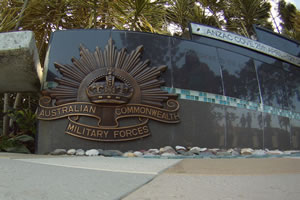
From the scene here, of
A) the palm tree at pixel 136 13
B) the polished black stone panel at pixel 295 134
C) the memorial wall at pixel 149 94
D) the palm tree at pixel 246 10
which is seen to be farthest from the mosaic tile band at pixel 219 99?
the palm tree at pixel 246 10

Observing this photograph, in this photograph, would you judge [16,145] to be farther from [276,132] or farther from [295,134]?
[295,134]

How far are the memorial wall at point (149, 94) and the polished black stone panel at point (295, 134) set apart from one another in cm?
73

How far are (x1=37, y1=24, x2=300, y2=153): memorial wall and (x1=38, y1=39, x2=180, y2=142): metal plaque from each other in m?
0.02

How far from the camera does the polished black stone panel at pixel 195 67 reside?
16.5 ft

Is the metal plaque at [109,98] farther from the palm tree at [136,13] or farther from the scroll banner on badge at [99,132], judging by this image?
the palm tree at [136,13]

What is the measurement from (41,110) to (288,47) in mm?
7044

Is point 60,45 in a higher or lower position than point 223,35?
lower

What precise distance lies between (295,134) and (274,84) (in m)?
1.44

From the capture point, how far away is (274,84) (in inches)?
251

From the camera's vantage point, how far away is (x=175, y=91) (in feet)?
16.1

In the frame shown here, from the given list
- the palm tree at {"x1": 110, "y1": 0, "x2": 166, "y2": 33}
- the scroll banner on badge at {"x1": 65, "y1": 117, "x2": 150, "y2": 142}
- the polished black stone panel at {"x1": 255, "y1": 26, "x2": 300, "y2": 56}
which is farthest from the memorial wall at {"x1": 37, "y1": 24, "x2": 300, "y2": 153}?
the palm tree at {"x1": 110, "y1": 0, "x2": 166, "y2": 33}

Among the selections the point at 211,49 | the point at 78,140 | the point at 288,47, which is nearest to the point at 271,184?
the point at 78,140

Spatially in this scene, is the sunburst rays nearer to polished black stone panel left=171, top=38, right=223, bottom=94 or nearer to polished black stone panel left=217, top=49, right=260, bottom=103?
polished black stone panel left=171, top=38, right=223, bottom=94

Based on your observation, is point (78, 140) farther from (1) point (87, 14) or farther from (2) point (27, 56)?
(1) point (87, 14)
